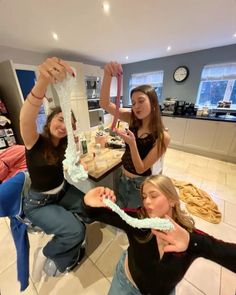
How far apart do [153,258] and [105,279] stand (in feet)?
2.50

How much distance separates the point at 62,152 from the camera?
1.00 meters

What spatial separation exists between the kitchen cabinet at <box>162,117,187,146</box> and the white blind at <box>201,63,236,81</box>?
1.20 m

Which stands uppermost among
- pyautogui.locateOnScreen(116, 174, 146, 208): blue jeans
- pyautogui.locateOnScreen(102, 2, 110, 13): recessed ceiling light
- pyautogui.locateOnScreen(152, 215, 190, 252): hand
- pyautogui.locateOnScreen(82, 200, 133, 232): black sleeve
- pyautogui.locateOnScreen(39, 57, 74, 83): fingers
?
pyautogui.locateOnScreen(102, 2, 110, 13): recessed ceiling light

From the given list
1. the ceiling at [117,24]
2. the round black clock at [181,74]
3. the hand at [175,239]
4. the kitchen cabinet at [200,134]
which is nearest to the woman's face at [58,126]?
the hand at [175,239]

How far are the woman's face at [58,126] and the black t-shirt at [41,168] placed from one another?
0.09 meters

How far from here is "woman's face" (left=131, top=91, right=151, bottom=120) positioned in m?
0.94

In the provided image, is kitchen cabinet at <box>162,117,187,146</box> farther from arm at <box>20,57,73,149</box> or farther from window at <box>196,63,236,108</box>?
arm at <box>20,57,73,149</box>

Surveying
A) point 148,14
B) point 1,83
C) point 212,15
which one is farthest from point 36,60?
point 212,15

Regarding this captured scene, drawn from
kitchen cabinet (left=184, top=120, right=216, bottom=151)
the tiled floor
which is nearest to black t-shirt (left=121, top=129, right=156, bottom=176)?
the tiled floor

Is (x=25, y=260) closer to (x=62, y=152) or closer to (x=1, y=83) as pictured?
(x=62, y=152)

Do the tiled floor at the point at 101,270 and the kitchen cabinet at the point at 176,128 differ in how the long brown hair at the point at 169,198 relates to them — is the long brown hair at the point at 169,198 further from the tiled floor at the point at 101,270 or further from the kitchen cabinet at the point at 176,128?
the kitchen cabinet at the point at 176,128

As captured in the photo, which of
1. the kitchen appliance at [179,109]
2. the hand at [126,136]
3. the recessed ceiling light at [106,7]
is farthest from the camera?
the kitchen appliance at [179,109]

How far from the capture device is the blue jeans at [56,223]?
901 mm

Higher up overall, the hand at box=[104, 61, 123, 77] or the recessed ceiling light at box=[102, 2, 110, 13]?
the recessed ceiling light at box=[102, 2, 110, 13]
